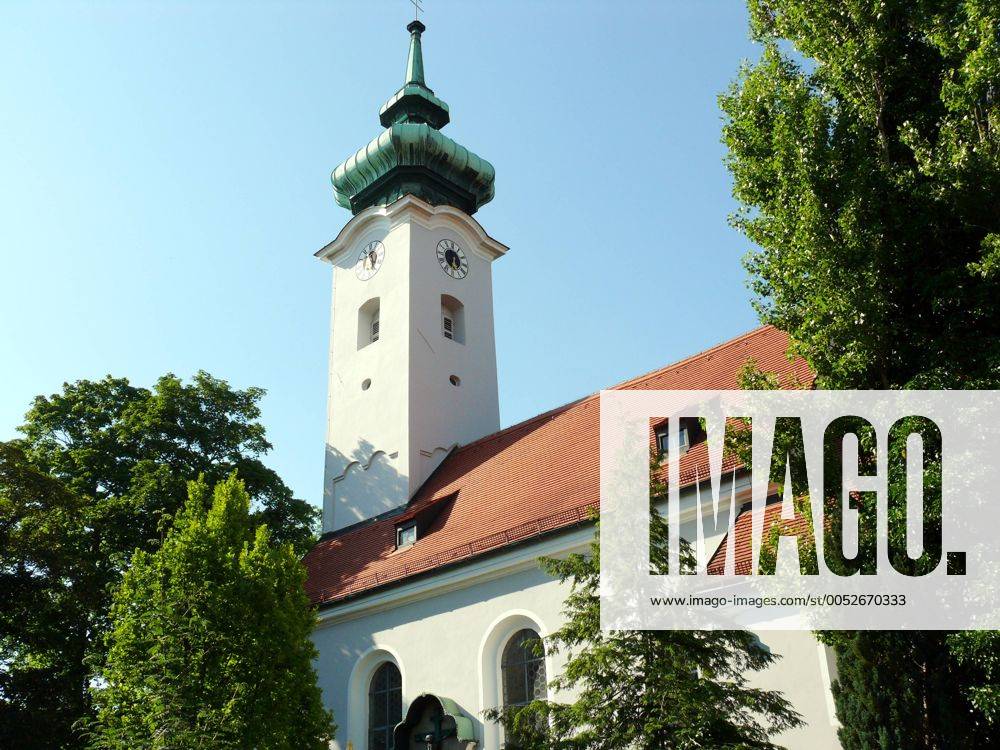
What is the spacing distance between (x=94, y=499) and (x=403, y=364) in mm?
6870

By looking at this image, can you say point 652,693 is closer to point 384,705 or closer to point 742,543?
point 742,543

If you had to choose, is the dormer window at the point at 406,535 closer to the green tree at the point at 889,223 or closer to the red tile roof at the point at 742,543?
the red tile roof at the point at 742,543

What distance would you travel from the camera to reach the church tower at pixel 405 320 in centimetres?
2083

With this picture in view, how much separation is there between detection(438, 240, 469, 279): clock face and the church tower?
0.03m

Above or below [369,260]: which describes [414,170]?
above

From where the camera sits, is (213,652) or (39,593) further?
(39,593)

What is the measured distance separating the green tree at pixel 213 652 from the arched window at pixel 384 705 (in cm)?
361

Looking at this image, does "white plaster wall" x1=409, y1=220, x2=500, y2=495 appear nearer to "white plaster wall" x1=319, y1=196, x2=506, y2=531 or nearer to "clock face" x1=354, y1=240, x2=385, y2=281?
"white plaster wall" x1=319, y1=196, x2=506, y2=531

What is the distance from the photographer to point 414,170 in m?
24.2

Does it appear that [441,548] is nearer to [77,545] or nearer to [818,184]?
[77,545]

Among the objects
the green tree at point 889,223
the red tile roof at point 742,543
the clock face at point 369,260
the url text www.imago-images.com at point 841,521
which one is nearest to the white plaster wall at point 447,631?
the red tile roof at point 742,543

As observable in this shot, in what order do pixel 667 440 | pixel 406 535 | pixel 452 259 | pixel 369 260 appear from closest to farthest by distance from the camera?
pixel 667 440 < pixel 406 535 < pixel 452 259 < pixel 369 260

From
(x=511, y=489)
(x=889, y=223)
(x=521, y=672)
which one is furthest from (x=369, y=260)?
(x=889, y=223)

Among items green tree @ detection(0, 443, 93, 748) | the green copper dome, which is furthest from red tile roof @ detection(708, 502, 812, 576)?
the green copper dome
